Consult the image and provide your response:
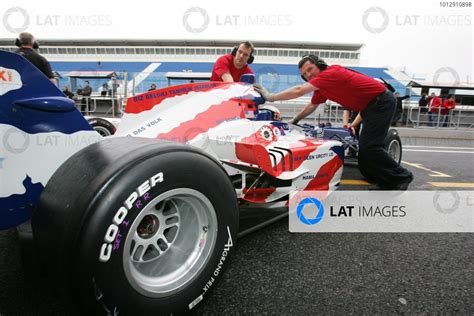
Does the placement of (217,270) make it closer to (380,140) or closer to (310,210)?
(310,210)

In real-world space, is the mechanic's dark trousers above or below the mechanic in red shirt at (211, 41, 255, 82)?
below

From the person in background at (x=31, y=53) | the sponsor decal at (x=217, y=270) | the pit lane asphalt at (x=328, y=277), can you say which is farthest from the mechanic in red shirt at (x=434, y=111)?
the sponsor decal at (x=217, y=270)

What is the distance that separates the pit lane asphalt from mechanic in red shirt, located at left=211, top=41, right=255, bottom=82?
1943 millimetres

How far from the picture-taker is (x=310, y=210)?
284 centimetres

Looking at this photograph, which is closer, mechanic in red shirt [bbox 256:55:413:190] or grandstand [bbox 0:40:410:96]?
mechanic in red shirt [bbox 256:55:413:190]

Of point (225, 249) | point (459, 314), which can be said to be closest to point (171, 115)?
point (225, 249)

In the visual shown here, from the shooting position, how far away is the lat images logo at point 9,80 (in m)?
1.24

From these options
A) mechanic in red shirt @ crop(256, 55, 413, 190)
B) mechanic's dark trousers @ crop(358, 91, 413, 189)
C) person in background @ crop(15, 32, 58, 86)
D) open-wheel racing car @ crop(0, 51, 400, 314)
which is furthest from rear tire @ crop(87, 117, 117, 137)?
mechanic's dark trousers @ crop(358, 91, 413, 189)

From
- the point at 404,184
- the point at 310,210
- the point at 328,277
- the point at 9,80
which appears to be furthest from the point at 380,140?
the point at 9,80

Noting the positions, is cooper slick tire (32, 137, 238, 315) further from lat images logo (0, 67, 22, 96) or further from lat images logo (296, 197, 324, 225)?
lat images logo (296, 197, 324, 225)

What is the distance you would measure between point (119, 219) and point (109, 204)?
0.07 m

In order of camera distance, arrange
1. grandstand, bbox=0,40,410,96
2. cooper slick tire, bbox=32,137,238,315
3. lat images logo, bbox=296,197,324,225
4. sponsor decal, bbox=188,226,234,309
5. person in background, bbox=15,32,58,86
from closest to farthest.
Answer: cooper slick tire, bbox=32,137,238,315 < sponsor decal, bbox=188,226,234,309 < lat images logo, bbox=296,197,324,225 < person in background, bbox=15,32,58,86 < grandstand, bbox=0,40,410,96

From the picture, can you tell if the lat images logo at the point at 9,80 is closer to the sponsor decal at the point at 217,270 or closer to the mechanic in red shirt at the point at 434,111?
the sponsor decal at the point at 217,270

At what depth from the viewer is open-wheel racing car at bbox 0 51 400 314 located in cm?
108
